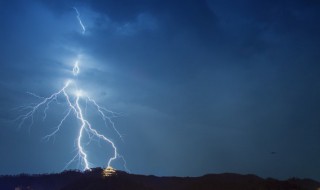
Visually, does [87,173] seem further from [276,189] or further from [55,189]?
[276,189]

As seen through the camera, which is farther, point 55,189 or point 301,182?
point 301,182

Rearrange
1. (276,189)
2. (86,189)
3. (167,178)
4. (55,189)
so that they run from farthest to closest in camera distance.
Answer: (167,178)
(55,189)
(276,189)
(86,189)

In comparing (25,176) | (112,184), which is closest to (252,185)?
(112,184)

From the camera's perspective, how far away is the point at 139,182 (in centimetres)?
2814

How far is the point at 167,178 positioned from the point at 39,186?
10.2 m

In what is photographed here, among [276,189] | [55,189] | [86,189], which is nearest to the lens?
[86,189]

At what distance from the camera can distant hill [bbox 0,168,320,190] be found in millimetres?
26203

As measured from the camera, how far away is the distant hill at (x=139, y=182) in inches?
1032

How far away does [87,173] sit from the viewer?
28.6 meters

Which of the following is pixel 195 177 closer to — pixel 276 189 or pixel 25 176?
pixel 276 189

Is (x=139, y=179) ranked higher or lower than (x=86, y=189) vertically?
higher

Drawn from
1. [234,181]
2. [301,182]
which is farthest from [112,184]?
[301,182]

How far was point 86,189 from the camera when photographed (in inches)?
968

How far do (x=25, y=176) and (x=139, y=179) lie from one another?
10.1 metres
